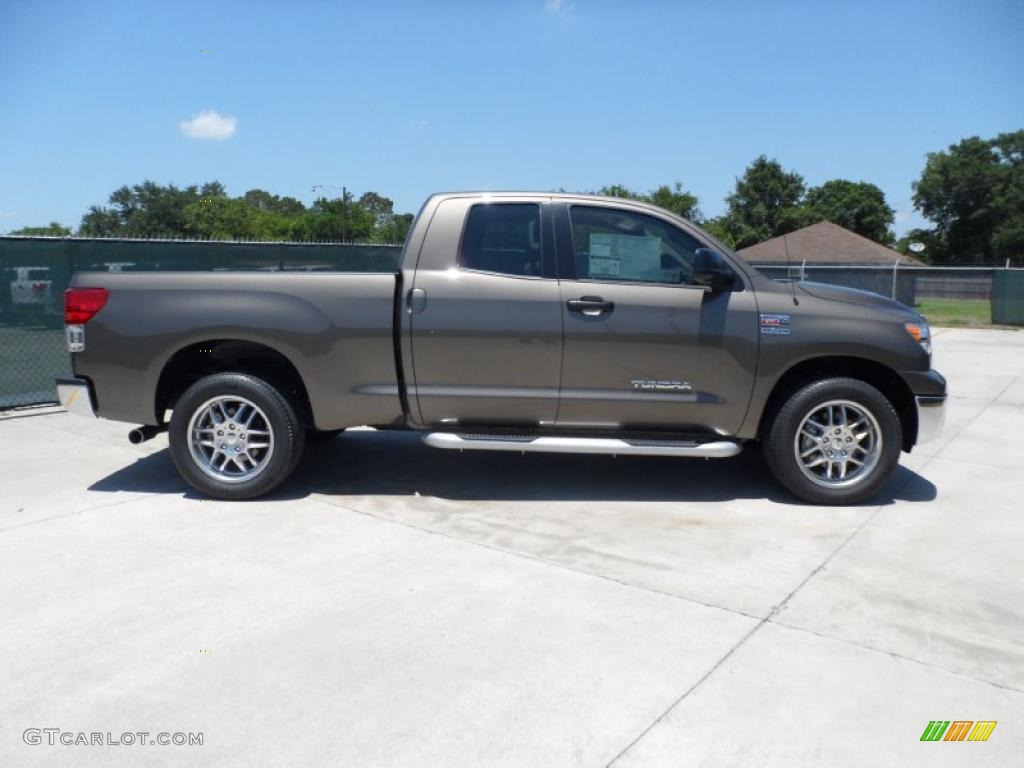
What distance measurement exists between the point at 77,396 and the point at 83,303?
1.97 feet

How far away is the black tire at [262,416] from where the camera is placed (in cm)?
507

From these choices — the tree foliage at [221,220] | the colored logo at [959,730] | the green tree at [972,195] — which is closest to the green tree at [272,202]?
the tree foliage at [221,220]

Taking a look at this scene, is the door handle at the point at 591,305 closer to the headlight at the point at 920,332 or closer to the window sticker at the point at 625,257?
the window sticker at the point at 625,257

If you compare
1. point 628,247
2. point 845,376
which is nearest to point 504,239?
point 628,247

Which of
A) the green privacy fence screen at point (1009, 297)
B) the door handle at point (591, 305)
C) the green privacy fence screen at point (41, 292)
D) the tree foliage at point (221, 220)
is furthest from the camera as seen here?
the tree foliage at point (221, 220)

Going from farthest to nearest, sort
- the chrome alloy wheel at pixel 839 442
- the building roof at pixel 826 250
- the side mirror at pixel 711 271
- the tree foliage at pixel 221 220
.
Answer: the tree foliage at pixel 221 220 → the building roof at pixel 826 250 → the chrome alloy wheel at pixel 839 442 → the side mirror at pixel 711 271

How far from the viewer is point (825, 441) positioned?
5082 millimetres

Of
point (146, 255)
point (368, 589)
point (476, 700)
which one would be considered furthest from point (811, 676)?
point (146, 255)

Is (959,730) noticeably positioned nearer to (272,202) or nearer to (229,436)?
(229,436)

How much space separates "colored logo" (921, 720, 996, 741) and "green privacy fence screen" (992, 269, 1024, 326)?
21.3m

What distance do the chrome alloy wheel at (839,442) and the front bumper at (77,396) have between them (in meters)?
4.53

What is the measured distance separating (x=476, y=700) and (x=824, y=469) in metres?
3.20

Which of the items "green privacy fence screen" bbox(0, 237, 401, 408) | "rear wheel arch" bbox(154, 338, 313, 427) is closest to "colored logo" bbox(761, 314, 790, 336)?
"rear wheel arch" bbox(154, 338, 313, 427)

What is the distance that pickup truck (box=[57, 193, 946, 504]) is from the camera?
498 cm
